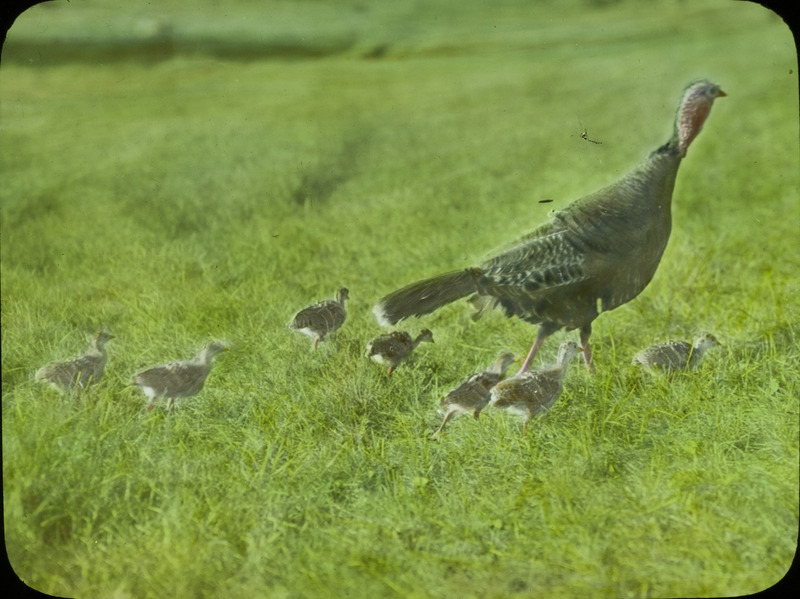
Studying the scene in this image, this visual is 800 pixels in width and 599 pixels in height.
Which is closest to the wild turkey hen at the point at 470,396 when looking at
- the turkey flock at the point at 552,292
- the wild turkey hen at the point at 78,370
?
the turkey flock at the point at 552,292

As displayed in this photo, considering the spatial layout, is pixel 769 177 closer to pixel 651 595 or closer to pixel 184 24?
pixel 651 595

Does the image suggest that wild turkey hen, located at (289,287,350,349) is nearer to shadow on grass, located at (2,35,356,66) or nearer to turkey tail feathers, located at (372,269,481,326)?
turkey tail feathers, located at (372,269,481,326)

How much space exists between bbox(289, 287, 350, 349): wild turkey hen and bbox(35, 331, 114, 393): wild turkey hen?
1.77ft

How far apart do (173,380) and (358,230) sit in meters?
0.67

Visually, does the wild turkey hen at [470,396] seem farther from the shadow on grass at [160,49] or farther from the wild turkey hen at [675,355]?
the shadow on grass at [160,49]

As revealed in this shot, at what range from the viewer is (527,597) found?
6.35 feet

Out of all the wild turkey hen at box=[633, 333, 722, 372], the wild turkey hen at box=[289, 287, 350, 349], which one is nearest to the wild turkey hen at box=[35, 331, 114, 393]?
the wild turkey hen at box=[289, 287, 350, 349]

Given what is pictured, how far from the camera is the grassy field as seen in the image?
2121mm

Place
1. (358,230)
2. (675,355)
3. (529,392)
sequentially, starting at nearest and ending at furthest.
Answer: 1. (529,392)
2. (675,355)
3. (358,230)

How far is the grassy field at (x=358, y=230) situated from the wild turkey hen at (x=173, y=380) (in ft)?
0.12

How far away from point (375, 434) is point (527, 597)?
55 cm

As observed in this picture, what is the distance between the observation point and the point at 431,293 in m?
2.26

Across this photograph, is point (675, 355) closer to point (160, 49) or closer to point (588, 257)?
point (588, 257)

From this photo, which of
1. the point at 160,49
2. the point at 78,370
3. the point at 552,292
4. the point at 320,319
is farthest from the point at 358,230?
→ the point at 78,370
